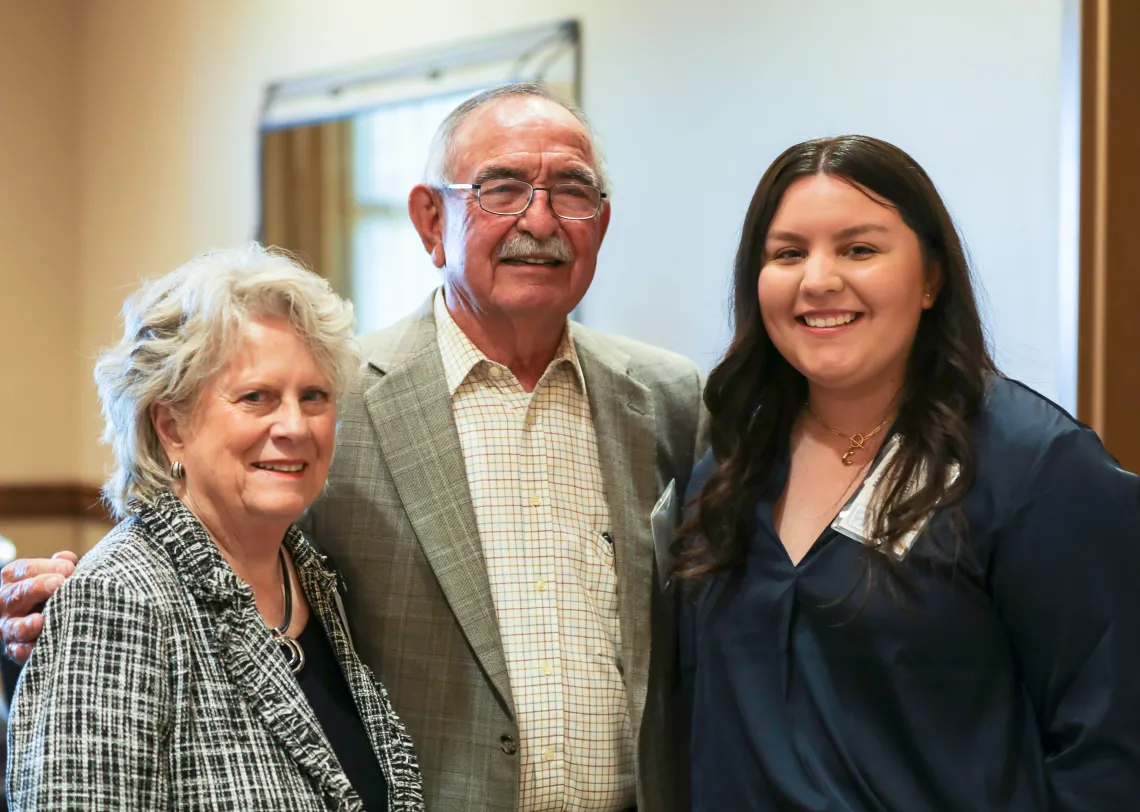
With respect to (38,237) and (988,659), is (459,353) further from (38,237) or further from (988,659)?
(38,237)

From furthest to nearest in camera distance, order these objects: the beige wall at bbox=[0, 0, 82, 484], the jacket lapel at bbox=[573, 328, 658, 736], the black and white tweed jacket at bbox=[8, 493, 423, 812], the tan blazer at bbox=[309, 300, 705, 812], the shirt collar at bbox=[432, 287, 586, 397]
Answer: the beige wall at bbox=[0, 0, 82, 484] < the shirt collar at bbox=[432, 287, 586, 397] < the jacket lapel at bbox=[573, 328, 658, 736] < the tan blazer at bbox=[309, 300, 705, 812] < the black and white tweed jacket at bbox=[8, 493, 423, 812]

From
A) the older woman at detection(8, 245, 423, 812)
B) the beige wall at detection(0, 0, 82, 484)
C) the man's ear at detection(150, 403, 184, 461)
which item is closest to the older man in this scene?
the older woman at detection(8, 245, 423, 812)

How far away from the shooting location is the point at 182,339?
164 centimetres

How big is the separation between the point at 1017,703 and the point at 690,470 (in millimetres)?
832

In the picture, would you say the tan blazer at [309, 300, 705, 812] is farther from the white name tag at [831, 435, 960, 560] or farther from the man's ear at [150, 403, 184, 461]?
the white name tag at [831, 435, 960, 560]

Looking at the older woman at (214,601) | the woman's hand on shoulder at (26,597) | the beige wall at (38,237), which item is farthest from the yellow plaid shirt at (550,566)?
the beige wall at (38,237)

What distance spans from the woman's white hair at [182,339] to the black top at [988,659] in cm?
78

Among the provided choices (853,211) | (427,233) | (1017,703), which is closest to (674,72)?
(427,233)

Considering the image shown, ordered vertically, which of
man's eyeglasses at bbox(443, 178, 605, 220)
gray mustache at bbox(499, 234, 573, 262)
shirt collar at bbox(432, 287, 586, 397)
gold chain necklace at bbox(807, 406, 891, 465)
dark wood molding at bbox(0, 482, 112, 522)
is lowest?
dark wood molding at bbox(0, 482, 112, 522)

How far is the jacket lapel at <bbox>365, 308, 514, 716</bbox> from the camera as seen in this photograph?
1870mm

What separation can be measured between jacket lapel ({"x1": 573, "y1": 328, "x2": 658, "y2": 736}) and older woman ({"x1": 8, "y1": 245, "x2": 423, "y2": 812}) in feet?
1.31

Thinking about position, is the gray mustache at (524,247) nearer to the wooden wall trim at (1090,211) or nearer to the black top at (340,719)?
the black top at (340,719)

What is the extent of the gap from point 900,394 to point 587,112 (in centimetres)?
191

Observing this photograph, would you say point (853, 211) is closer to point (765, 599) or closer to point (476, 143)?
point (765, 599)
